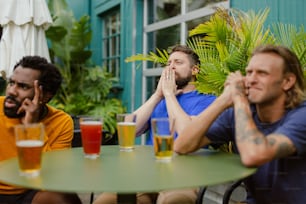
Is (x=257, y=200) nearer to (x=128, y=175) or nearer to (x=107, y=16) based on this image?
(x=128, y=175)

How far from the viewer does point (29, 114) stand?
1681mm

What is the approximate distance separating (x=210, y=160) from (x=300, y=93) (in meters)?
0.41

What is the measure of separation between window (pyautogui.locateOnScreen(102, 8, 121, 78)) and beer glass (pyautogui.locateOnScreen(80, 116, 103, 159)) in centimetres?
387

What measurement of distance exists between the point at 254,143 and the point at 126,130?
0.50 meters

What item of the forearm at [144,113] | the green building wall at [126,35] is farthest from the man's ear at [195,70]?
the green building wall at [126,35]

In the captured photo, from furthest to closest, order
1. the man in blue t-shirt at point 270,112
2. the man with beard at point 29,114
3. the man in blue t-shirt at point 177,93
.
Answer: the man in blue t-shirt at point 177,93
the man with beard at point 29,114
the man in blue t-shirt at point 270,112

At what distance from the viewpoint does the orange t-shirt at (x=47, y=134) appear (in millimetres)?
1707

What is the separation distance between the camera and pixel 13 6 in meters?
3.61

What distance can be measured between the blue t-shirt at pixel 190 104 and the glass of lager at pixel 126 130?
0.51 m

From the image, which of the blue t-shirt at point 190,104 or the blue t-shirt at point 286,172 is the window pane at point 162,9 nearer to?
the blue t-shirt at point 190,104

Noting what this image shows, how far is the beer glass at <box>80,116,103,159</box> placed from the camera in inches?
54.4

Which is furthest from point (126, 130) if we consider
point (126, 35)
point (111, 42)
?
point (111, 42)

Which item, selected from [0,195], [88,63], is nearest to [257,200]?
[0,195]

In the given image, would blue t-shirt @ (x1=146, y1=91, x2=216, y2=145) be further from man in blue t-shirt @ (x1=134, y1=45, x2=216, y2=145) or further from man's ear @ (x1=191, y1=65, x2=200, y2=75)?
man's ear @ (x1=191, y1=65, x2=200, y2=75)
